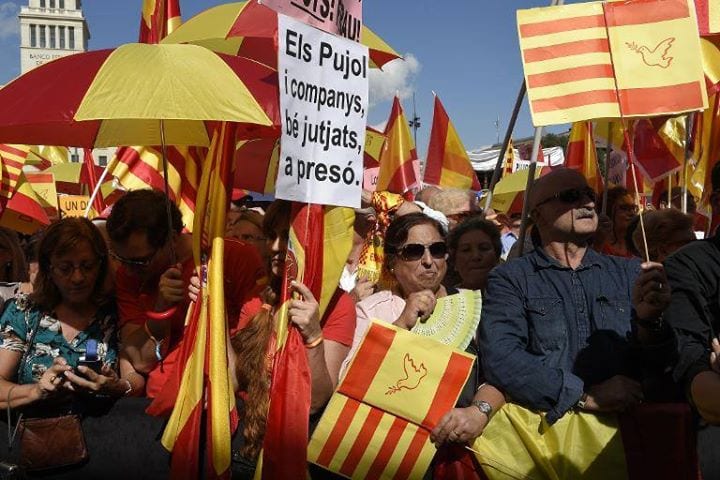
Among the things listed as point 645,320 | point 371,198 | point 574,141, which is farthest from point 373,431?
point 574,141

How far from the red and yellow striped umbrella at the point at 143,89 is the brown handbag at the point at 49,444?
125cm

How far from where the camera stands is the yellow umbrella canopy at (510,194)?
9164 millimetres

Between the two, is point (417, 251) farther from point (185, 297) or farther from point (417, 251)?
point (185, 297)

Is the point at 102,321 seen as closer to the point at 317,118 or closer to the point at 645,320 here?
the point at 317,118

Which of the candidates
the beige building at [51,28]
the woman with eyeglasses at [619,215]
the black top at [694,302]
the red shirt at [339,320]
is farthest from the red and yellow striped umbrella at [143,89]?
the beige building at [51,28]

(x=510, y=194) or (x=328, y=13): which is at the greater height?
(x=328, y=13)

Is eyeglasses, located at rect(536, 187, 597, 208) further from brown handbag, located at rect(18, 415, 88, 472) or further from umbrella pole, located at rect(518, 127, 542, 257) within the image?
brown handbag, located at rect(18, 415, 88, 472)

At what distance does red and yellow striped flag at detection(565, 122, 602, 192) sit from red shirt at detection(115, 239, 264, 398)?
3.79 m

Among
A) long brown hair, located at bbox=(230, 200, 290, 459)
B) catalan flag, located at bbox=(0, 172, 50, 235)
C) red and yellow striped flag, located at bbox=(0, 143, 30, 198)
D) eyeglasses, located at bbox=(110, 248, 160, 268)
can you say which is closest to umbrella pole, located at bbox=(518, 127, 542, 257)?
long brown hair, located at bbox=(230, 200, 290, 459)

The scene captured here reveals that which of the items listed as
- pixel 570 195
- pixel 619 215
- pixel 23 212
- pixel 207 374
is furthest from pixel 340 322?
pixel 23 212

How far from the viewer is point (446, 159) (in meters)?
8.58

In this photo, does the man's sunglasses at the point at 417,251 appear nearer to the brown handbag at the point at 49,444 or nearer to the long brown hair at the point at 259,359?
the long brown hair at the point at 259,359

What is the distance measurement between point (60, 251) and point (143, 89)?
1.01 metres

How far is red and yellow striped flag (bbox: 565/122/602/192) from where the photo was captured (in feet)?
23.2
